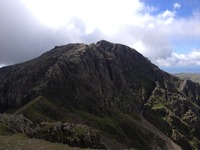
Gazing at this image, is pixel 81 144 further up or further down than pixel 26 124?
further down

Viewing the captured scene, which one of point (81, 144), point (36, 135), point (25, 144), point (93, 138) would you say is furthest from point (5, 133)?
point (93, 138)

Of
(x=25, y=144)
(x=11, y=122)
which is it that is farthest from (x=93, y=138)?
(x=25, y=144)

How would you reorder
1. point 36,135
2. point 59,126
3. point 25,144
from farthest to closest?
point 59,126, point 36,135, point 25,144

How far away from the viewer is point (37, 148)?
269 ft

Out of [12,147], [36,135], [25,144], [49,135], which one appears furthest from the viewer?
[49,135]

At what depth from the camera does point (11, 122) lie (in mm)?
140125

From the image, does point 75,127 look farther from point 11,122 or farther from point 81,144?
point 11,122

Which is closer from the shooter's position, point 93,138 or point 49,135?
point 49,135

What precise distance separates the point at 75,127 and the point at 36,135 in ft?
117

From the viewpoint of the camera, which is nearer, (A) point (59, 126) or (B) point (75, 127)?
(A) point (59, 126)

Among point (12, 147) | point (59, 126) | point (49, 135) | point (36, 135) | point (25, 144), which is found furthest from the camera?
point (59, 126)

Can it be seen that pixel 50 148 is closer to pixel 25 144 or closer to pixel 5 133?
pixel 25 144

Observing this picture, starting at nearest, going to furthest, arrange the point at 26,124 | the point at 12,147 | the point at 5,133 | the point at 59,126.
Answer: the point at 12,147, the point at 5,133, the point at 59,126, the point at 26,124

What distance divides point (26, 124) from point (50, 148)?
73.8 m
